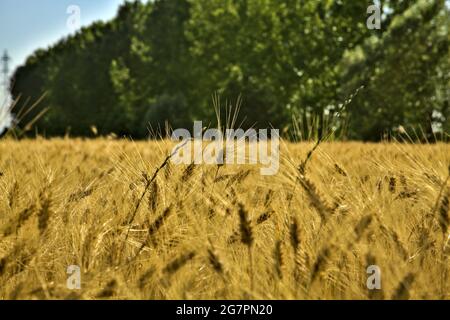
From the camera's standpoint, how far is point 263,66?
29516 millimetres

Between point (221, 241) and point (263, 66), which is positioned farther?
point (263, 66)

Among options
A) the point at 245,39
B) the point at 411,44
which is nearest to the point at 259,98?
the point at 245,39

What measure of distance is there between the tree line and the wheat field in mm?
15884

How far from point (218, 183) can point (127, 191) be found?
38cm

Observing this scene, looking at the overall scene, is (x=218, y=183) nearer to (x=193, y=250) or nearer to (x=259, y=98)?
(x=193, y=250)

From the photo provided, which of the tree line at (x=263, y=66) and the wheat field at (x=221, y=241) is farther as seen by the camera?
the tree line at (x=263, y=66)

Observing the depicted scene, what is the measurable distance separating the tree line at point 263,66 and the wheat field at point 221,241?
15.9 metres

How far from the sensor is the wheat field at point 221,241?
1631 millimetres

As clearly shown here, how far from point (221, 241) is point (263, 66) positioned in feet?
91.4

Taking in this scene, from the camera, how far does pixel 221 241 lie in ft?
6.75

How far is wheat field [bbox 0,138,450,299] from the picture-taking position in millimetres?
1631

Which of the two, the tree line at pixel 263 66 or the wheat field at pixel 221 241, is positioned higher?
the tree line at pixel 263 66

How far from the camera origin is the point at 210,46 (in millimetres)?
31141

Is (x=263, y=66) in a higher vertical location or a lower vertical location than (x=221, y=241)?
higher
